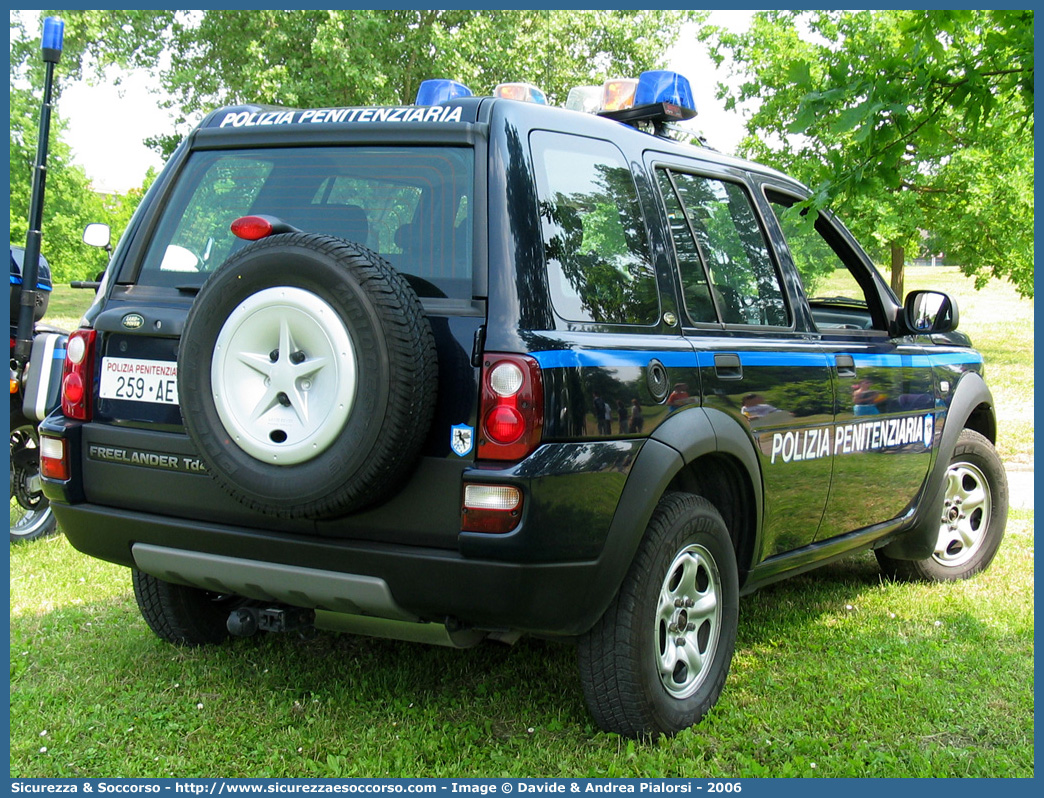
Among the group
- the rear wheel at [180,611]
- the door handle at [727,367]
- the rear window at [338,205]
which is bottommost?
the rear wheel at [180,611]

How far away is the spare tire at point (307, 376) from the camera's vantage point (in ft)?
9.25

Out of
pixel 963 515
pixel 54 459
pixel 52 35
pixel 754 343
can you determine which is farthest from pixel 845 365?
pixel 52 35

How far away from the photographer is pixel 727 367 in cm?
Answer: 360

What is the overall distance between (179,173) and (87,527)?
1225mm

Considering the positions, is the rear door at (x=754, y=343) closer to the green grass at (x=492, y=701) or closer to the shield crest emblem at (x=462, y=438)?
the green grass at (x=492, y=701)

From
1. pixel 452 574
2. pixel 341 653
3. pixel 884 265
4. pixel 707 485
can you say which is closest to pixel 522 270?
pixel 452 574

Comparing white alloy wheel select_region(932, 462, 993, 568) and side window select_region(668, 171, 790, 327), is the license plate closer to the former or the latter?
side window select_region(668, 171, 790, 327)

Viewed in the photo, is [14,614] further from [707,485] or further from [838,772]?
[838,772]

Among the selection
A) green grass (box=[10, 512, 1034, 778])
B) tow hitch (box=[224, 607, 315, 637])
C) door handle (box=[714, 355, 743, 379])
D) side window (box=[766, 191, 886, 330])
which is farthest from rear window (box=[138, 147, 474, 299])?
side window (box=[766, 191, 886, 330])

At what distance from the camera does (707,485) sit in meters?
3.76

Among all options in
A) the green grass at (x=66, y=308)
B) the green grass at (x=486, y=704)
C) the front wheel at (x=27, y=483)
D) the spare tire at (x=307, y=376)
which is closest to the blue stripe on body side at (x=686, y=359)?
the spare tire at (x=307, y=376)

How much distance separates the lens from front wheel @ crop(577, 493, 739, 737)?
3221 millimetres

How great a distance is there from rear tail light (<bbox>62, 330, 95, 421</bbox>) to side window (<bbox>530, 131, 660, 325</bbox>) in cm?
156

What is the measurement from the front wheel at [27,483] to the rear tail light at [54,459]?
288cm
